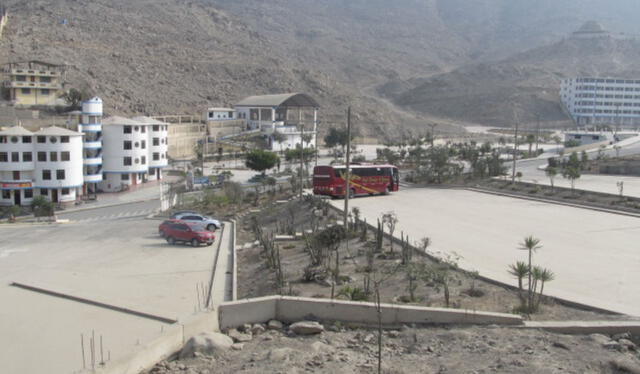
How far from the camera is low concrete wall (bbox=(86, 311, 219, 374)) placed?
10.7 m

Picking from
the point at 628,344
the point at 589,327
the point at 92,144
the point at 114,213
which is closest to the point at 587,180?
the point at 114,213

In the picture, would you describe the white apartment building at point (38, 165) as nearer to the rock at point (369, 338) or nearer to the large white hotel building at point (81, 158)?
the large white hotel building at point (81, 158)

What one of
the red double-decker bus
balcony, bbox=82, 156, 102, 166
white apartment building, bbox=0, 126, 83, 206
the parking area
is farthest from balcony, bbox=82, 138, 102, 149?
the red double-decker bus

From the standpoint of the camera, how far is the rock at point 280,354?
11.0 meters

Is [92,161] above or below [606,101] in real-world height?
below

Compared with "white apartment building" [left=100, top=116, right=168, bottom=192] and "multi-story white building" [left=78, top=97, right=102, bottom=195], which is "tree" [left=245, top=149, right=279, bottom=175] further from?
"multi-story white building" [left=78, top=97, right=102, bottom=195]

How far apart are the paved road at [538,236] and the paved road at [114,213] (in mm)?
13536

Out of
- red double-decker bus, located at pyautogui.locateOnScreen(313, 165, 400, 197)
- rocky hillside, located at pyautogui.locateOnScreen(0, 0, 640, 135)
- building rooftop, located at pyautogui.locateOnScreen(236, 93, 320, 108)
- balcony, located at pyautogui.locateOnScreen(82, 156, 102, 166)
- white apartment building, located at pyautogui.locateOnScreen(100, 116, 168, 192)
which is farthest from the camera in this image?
rocky hillside, located at pyautogui.locateOnScreen(0, 0, 640, 135)

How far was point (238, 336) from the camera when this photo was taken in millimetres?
12664

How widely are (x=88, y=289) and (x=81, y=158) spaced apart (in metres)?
30.7

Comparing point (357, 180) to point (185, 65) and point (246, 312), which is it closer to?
point (246, 312)

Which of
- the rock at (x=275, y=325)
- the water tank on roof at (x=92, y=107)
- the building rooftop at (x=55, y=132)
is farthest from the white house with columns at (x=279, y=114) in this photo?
the rock at (x=275, y=325)

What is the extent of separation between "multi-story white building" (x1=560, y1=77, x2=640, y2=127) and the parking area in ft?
344

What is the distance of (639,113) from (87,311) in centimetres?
11924
